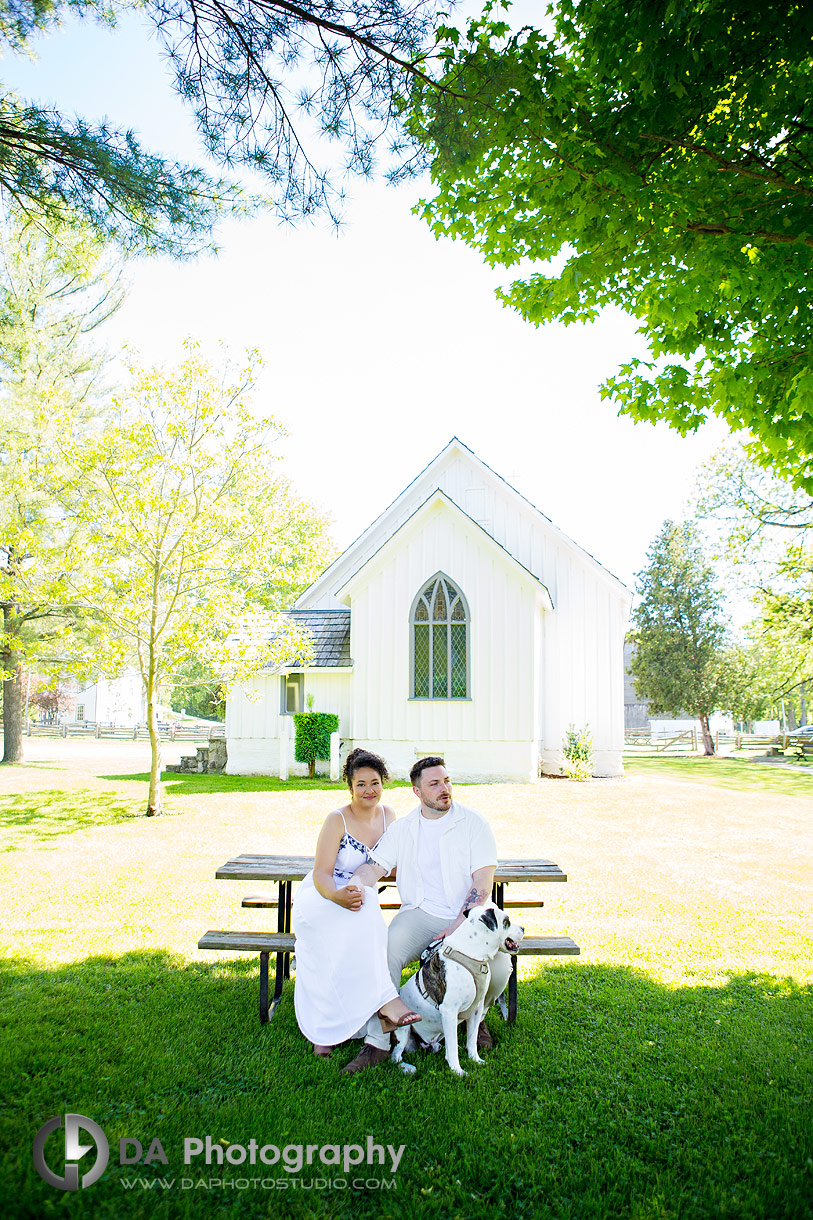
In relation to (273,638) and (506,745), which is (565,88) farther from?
(506,745)

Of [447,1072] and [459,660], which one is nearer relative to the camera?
[447,1072]

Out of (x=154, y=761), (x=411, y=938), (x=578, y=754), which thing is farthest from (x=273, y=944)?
(x=578, y=754)

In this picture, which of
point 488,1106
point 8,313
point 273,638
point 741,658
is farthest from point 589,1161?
point 741,658

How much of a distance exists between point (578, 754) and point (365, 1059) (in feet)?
52.6

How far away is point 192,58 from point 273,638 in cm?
1118

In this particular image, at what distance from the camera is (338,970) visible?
14.6 feet

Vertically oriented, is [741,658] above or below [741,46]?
below

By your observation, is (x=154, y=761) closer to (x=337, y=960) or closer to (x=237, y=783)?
(x=237, y=783)

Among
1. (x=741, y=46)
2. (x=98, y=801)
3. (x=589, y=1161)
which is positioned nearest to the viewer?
(x=589, y=1161)

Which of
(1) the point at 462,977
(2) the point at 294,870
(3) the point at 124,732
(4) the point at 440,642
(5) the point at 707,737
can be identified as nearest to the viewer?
(1) the point at 462,977

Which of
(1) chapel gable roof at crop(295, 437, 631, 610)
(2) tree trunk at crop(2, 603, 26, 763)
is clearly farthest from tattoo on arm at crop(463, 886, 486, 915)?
(2) tree trunk at crop(2, 603, 26, 763)

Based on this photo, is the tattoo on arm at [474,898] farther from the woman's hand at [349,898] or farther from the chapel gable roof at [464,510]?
the chapel gable roof at [464,510]

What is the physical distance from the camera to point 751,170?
190 inches
